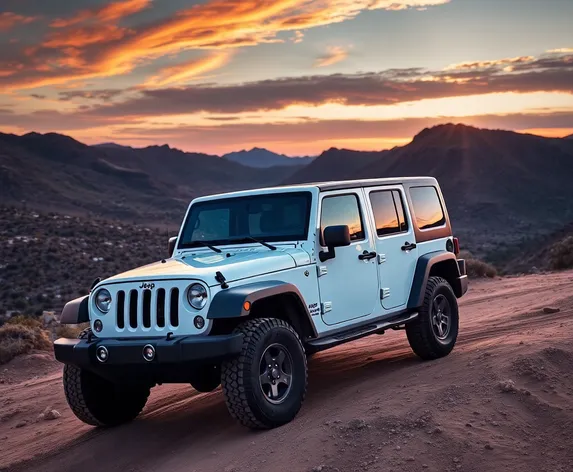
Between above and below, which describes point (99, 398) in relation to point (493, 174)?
above

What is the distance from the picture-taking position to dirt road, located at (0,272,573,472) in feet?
20.1

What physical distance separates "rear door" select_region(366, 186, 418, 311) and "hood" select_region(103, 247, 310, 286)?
55.7 inches

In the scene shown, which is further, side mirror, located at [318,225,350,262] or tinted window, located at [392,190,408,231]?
tinted window, located at [392,190,408,231]

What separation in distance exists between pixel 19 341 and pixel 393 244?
7.72 meters

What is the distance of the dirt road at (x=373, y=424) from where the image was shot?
20.1 ft

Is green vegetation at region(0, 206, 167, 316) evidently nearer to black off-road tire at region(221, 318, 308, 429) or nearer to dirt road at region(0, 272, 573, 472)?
dirt road at region(0, 272, 573, 472)

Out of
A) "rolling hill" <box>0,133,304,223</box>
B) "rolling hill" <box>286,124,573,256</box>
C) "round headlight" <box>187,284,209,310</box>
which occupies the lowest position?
"rolling hill" <box>286,124,573,256</box>

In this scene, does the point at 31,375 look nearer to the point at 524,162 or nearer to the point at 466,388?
the point at 466,388

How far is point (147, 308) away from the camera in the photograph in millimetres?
6805

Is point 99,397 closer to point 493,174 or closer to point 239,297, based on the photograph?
point 239,297

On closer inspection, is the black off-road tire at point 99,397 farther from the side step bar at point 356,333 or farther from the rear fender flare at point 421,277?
the rear fender flare at point 421,277

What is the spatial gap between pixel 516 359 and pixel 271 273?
2714 mm

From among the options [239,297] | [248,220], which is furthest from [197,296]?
[248,220]

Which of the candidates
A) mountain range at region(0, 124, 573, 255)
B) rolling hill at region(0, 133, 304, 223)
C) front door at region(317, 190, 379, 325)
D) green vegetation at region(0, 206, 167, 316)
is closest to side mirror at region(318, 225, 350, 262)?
front door at region(317, 190, 379, 325)
